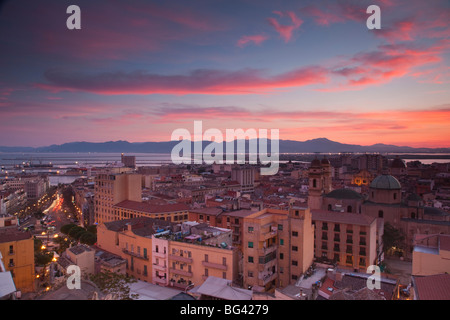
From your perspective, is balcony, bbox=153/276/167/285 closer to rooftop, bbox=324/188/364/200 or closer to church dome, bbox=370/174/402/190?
rooftop, bbox=324/188/364/200

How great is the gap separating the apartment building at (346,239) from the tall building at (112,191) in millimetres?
12499

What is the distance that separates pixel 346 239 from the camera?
13.0 meters

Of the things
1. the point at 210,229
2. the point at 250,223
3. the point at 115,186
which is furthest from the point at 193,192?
the point at 250,223

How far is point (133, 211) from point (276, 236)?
11.0m

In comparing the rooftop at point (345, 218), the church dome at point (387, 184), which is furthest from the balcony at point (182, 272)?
the church dome at point (387, 184)

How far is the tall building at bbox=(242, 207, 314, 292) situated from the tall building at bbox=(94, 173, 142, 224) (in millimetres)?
13054

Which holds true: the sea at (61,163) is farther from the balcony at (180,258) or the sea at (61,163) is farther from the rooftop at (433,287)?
the rooftop at (433,287)

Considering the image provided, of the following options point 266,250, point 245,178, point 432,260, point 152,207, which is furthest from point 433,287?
point 245,178

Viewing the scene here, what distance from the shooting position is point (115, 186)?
66.9 feet

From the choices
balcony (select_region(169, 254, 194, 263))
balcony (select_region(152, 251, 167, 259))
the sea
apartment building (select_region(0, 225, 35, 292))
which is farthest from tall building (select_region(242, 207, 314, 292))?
the sea

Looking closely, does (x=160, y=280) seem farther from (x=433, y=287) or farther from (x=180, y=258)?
(x=433, y=287)

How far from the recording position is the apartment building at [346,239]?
12664 millimetres
